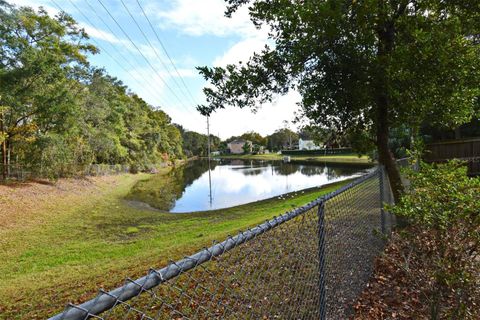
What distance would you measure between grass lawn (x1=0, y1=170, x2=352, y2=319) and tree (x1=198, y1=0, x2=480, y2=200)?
13.2ft

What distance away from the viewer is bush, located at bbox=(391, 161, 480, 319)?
2.65m

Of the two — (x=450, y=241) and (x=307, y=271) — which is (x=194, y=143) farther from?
(x=450, y=241)

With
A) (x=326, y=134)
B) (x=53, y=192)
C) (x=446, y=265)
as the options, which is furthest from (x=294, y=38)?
(x=53, y=192)

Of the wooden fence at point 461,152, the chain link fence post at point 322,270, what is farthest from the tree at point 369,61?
the wooden fence at point 461,152

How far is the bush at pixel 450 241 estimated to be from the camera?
2.65m

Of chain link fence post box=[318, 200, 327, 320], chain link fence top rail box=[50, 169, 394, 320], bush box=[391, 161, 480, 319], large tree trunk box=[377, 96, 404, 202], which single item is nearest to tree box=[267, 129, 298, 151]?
large tree trunk box=[377, 96, 404, 202]

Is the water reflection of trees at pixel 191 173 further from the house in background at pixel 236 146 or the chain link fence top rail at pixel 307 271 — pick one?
the house in background at pixel 236 146

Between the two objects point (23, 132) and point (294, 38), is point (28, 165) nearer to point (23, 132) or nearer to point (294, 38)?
point (23, 132)

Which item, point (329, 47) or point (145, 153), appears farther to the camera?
point (145, 153)

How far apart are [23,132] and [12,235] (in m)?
13.4

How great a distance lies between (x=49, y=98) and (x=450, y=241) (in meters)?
21.4

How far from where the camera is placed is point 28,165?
2067 centimetres

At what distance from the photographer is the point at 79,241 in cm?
1048

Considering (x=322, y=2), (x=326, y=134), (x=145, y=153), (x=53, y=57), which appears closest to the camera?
(x=322, y=2)
